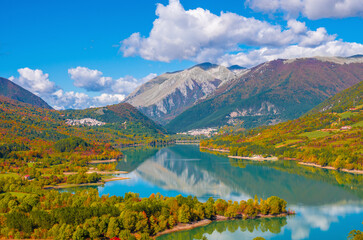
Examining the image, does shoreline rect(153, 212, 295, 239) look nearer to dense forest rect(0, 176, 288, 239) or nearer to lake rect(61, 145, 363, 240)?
dense forest rect(0, 176, 288, 239)

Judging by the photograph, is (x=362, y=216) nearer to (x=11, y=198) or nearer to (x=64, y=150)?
(x=11, y=198)

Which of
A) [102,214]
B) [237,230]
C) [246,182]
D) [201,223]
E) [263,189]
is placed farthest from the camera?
[246,182]

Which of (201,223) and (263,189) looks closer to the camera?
(201,223)

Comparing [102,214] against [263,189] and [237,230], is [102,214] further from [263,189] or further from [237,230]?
[263,189]

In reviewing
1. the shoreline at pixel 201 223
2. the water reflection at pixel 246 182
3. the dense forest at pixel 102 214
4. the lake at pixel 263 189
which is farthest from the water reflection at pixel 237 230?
the water reflection at pixel 246 182

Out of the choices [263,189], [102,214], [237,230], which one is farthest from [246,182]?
[102,214]

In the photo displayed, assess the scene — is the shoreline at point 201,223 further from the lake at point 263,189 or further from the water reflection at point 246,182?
the water reflection at point 246,182

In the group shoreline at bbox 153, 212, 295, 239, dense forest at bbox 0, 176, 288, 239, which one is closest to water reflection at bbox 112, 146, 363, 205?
shoreline at bbox 153, 212, 295, 239
